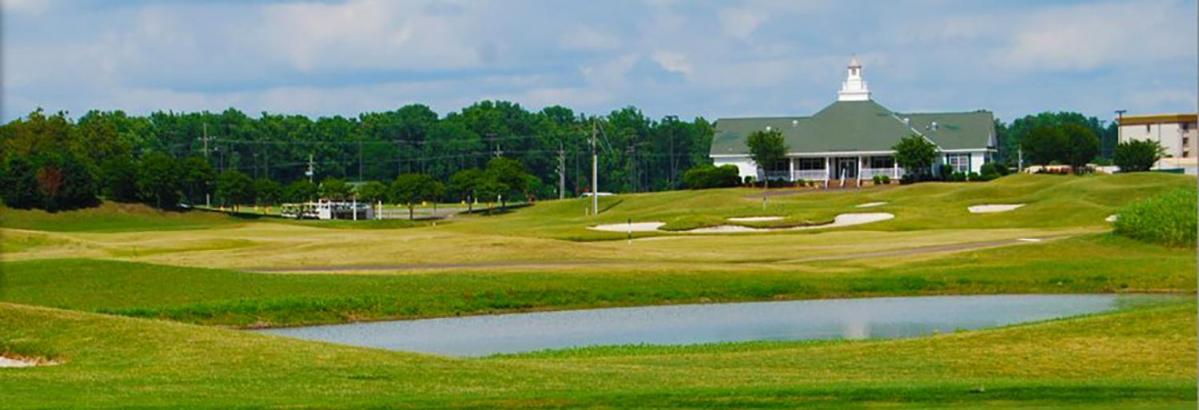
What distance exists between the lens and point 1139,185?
98.4 meters

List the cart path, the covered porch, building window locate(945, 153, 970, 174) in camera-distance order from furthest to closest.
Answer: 1. building window locate(945, 153, 970, 174)
2. the covered porch
3. the cart path

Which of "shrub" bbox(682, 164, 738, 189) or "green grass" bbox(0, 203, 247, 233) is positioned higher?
"shrub" bbox(682, 164, 738, 189)

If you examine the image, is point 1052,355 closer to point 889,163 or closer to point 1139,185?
point 1139,185

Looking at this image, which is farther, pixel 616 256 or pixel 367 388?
pixel 616 256

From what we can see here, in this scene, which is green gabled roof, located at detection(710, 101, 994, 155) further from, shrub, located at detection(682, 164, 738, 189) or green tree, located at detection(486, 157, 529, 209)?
green tree, located at detection(486, 157, 529, 209)

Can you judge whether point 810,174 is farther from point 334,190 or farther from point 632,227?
point 632,227

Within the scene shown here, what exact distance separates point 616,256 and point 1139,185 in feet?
151

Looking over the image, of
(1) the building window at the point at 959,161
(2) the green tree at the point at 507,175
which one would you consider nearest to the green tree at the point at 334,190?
(2) the green tree at the point at 507,175

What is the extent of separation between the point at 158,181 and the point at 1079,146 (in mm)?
69525

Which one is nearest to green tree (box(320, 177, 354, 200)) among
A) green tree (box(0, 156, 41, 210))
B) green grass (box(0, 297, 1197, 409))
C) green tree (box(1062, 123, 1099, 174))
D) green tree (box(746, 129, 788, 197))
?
green tree (box(746, 129, 788, 197))

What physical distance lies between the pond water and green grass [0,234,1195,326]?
147 cm

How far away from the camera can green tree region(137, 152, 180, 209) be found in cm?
11950

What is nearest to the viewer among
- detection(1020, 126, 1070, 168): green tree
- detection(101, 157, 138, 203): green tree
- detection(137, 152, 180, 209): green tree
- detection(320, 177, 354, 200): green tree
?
detection(101, 157, 138, 203): green tree

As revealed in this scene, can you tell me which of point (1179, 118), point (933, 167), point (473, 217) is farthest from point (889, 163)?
point (1179, 118)
